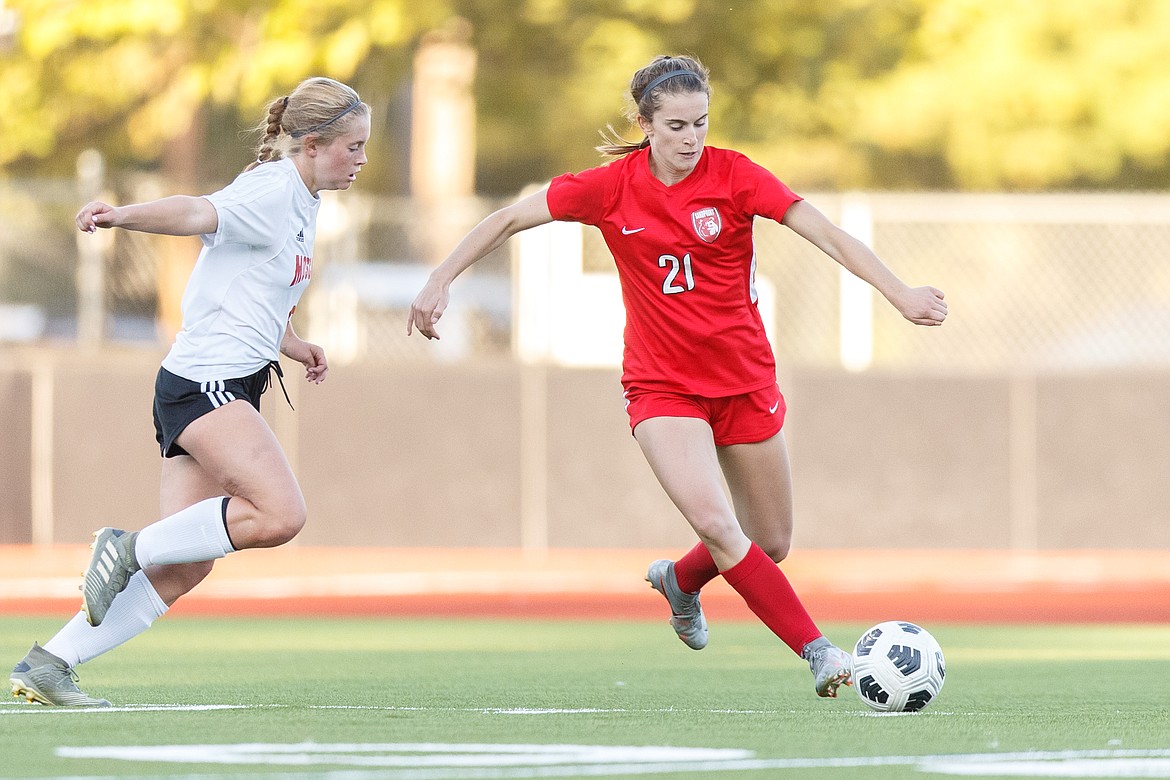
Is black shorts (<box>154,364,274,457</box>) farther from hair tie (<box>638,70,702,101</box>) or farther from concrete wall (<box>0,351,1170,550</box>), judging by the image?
concrete wall (<box>0,351,1170,550</box>)

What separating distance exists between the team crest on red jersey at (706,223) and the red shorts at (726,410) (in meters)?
0.54

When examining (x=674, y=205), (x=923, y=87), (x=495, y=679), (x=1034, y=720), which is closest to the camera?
(x=1034, y=720)

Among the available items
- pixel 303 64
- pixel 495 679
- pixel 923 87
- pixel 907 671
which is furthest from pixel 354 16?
pixel 907 671

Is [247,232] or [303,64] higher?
[303,64]

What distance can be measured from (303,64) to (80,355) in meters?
3.14

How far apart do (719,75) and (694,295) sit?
1472 cm

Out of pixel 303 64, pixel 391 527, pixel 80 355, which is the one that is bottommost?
pixel 391 527

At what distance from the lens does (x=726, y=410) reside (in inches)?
284

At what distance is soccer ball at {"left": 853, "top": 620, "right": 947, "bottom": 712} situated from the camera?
6469 millimetres

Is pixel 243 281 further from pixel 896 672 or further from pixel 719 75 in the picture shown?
pixel 719 75

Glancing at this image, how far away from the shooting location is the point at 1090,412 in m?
17.1

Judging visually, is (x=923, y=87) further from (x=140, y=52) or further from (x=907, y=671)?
(x=907, y=671)

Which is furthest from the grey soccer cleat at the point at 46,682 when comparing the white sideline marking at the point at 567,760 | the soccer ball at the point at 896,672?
the soccer ball at the point at 896,672

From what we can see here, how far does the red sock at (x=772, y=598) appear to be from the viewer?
6.81 metres
